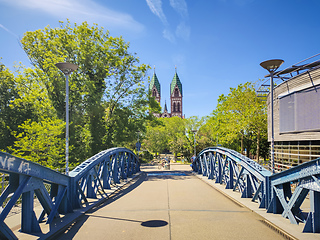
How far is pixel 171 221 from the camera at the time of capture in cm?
702

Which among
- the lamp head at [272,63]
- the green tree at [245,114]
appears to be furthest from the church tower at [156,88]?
the lamp head at [272,63]

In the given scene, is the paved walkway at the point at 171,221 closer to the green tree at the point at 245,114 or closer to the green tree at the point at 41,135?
the green tree at the point at 41,135

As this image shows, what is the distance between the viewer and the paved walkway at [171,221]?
5.96 m

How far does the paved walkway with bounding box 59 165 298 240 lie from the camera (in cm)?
596

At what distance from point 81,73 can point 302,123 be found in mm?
20191

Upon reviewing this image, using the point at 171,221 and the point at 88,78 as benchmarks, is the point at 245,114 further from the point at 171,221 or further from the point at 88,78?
the point at 171,221

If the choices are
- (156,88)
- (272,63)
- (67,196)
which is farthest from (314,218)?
(156,88)

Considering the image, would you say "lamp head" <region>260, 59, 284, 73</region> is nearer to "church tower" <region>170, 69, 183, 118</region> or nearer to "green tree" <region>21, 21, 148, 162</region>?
"green tree" <region>21, 21, 148, 162</region>

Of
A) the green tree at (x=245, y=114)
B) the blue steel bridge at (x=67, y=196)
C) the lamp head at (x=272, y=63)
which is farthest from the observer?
the green tree at (x=245, y=114)

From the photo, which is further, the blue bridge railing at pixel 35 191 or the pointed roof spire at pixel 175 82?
the pointed roof spire at pixel 175 82

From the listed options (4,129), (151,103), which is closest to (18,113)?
(4,129)

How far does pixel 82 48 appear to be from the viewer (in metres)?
23.3

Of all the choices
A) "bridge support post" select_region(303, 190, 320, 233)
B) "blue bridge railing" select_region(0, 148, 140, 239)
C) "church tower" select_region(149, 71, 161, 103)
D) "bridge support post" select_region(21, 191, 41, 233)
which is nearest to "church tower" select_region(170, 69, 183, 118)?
"church tower" select_region(149, 71, 161, 103)

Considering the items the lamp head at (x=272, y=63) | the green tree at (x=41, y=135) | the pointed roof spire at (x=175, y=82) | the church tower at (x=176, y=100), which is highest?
the pointed roof spire at (x=175, y=82)
